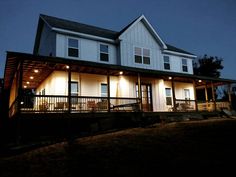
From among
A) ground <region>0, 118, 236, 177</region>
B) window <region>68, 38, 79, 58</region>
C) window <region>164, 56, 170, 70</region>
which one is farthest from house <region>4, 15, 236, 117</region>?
ground <region>0, 118, 236, 177</region>

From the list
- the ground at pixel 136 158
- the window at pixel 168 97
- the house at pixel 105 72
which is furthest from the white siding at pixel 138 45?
the ground at pixel 136 158

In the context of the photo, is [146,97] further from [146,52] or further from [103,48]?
[103,48]

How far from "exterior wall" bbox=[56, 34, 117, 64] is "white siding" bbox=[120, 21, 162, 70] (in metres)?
0.89

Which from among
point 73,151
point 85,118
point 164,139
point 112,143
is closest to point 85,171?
point 73,151

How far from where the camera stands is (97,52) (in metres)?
16.8

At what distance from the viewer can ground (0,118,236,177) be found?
5671 mm

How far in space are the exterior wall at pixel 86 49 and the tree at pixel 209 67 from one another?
30813 millimetres

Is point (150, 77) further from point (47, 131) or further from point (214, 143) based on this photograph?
point (214, 143)

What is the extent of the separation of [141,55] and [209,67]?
97.4ft

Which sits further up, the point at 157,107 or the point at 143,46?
the point at 143,46

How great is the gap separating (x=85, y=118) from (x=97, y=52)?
6328 millimetres

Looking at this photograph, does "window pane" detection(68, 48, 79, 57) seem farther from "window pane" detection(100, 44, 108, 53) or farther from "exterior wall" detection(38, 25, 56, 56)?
"window pane" detection(100, 44, 108, 53)

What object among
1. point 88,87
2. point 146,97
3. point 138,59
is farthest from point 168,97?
point 88,87

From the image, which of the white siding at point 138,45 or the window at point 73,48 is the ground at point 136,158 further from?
the white siding at point 138,45
